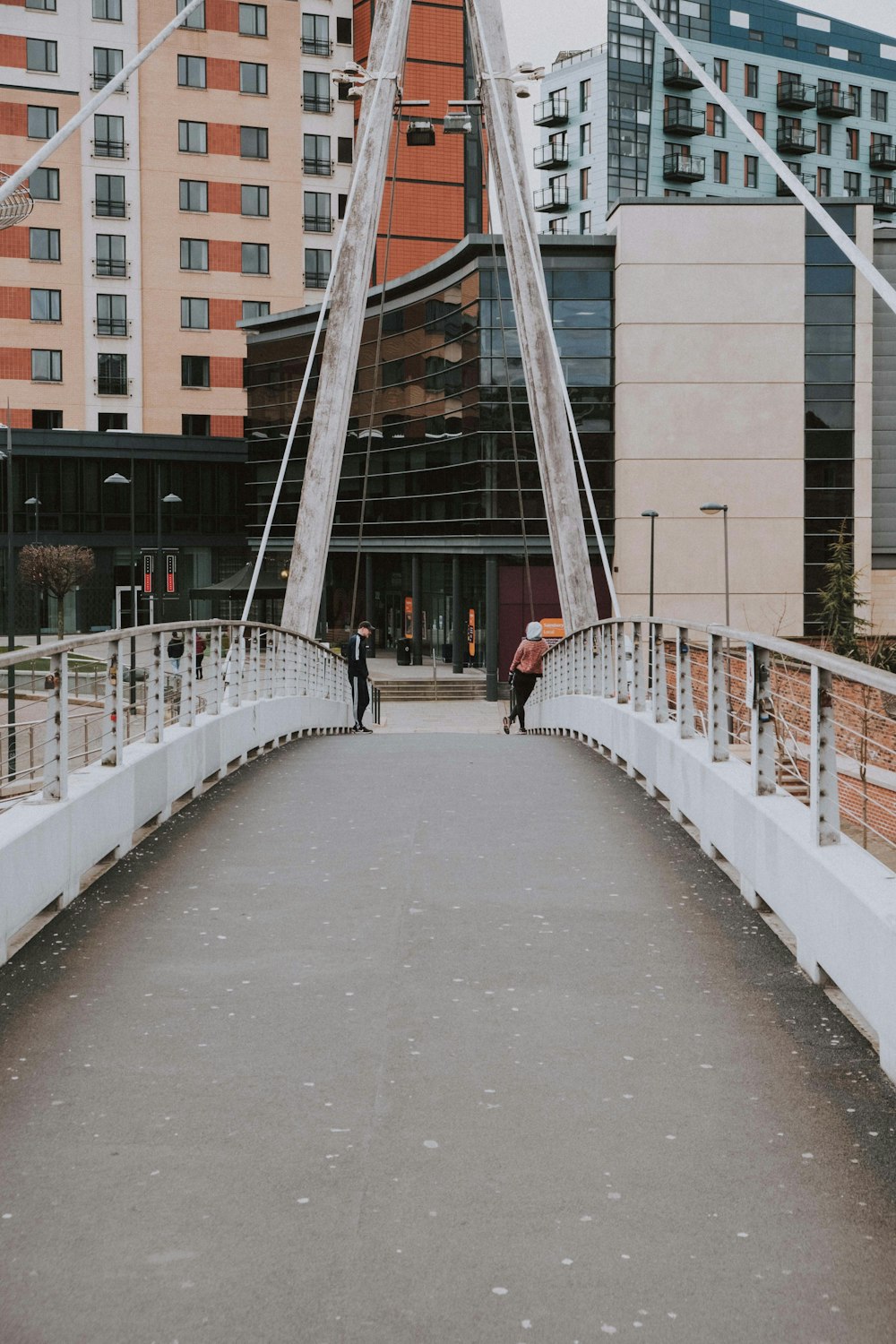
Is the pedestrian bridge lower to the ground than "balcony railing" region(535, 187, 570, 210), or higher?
lower

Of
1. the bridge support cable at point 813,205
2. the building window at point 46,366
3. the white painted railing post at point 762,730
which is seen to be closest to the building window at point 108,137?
the building window at point 46,366

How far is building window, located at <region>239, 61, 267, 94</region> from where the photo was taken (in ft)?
218

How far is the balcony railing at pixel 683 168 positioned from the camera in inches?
3280

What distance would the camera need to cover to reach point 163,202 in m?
65.5

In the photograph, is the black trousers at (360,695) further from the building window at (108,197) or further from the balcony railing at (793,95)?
the balcony railing at (793,95)

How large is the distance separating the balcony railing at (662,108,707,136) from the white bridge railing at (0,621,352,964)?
74868mm

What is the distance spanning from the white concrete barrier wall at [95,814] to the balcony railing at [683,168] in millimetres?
76864

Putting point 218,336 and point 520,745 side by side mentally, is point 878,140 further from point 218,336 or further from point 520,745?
point 520,745

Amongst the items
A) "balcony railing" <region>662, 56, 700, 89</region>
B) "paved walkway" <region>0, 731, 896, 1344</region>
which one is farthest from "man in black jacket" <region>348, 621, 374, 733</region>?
"balcony railing" <region>662, 56, 700, 89</region>

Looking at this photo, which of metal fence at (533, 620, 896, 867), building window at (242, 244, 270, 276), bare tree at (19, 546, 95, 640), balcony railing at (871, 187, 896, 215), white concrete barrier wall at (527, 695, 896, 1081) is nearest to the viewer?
white concrete barrier wall at (527, 695, 896, 1081)

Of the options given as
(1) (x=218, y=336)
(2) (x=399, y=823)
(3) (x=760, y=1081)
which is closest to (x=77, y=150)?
(1) (x=218, y=336)

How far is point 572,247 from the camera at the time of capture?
50.9 metres

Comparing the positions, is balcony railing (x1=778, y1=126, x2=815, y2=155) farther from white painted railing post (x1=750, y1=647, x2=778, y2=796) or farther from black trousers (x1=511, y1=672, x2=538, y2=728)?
white painted railing post (x1=750, y1=647, x2=778, y2=796)

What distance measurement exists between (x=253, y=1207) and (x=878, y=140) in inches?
3836
